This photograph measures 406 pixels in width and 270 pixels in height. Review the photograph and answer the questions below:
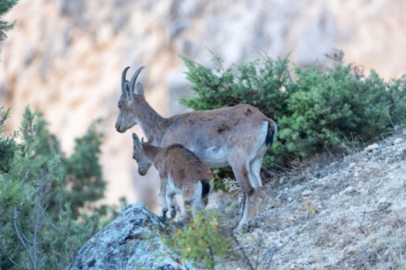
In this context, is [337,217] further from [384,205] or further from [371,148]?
[371,148]

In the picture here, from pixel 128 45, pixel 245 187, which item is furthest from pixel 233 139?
pixel 128 45

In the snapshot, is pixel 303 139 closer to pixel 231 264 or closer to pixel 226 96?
pixel 226 96

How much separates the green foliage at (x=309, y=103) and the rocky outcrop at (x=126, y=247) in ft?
12.8

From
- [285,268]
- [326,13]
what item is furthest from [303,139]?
[326,13]

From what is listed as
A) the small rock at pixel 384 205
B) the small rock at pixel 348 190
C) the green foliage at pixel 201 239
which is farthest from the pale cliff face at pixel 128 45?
the green foliage at pixel 201 239

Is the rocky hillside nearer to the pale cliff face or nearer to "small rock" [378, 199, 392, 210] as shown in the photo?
"small rock" [378, 199, 392, 210]

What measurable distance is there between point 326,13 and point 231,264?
2206 centimetres

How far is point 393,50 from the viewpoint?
26.3 meters

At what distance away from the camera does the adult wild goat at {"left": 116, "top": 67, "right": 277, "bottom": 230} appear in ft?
33.3

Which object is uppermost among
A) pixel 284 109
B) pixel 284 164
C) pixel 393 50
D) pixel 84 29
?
pixel 84 29

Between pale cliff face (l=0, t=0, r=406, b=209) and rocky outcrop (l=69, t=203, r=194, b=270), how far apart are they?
20.0 meters

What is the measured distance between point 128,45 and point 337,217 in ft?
79.0

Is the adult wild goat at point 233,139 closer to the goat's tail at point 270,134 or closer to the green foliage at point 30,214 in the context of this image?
the goat's tail at point 270,134

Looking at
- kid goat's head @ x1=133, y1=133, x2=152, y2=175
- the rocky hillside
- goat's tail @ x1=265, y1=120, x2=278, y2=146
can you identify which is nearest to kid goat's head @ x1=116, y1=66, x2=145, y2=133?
kid goat's head @ x1=133, y1=133, x2=152, y2=175
